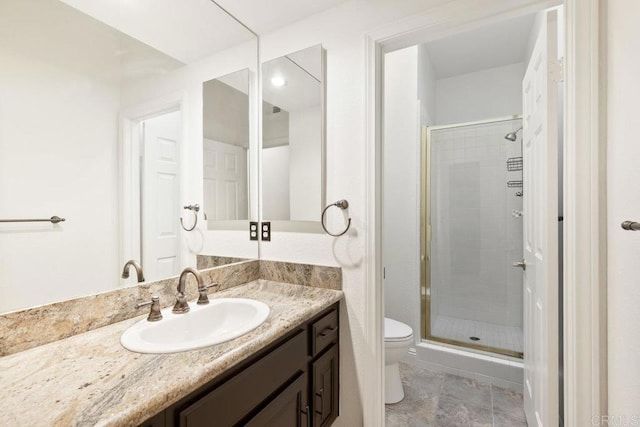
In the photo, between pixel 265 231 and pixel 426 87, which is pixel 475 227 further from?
pixel 265 231

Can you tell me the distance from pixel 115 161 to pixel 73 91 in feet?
0.84

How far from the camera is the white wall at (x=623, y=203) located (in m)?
0.79

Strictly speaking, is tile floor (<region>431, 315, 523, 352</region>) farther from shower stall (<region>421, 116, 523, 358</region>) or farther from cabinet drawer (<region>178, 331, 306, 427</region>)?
cabinet drawer (<region>178, 331, 306, 427</region>)

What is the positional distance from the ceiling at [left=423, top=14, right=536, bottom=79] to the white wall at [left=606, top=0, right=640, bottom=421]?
1552 millimetres

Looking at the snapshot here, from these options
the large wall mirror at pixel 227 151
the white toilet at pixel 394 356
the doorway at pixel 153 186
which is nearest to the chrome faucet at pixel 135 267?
the doorway at pixel 153 186

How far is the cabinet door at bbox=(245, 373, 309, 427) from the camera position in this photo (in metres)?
0.93

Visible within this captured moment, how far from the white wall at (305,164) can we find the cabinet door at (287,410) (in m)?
0.78

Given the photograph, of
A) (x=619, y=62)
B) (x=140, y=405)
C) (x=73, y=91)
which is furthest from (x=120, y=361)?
(x=619, y=62)

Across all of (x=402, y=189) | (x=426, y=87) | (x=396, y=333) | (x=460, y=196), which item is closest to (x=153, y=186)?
(x=396, y=333)

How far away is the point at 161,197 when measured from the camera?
130 centimetres

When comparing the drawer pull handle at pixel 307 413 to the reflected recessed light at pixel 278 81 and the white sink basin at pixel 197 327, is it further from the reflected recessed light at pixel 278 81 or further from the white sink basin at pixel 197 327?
the reflected recessed light at pixel 278 81

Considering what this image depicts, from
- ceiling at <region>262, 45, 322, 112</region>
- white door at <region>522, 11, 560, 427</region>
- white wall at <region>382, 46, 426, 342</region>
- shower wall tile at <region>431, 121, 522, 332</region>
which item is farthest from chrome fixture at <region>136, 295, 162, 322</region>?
shower wall tile at <region>431, 121, 522, 332</region>

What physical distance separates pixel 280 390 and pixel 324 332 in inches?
13.4

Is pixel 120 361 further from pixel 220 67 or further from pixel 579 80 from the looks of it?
pixel 579 80
